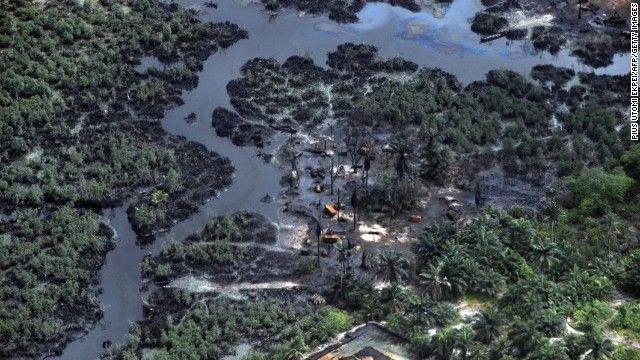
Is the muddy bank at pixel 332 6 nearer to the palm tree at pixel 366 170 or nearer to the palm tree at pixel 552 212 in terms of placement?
the palm tree at pixel 366 170

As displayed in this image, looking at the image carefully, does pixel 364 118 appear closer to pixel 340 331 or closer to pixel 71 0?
pixel 340 331

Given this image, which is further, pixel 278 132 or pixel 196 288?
pixel 278 132

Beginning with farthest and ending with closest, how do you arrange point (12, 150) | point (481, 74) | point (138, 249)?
1. point (481, 74)
2. point (12, 150)
3. point (138, 249)

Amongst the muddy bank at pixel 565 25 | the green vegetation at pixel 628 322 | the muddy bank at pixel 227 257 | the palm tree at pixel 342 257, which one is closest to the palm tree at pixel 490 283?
the green vegetation at pixel 628 322

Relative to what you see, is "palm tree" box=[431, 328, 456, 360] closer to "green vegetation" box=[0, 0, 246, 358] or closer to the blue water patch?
"green vegetation" box=[0, 0, 246, 358]

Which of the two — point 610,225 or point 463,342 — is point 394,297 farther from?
point 610,225

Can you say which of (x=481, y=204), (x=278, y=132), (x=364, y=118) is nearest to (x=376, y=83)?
(x=364, y=118)
